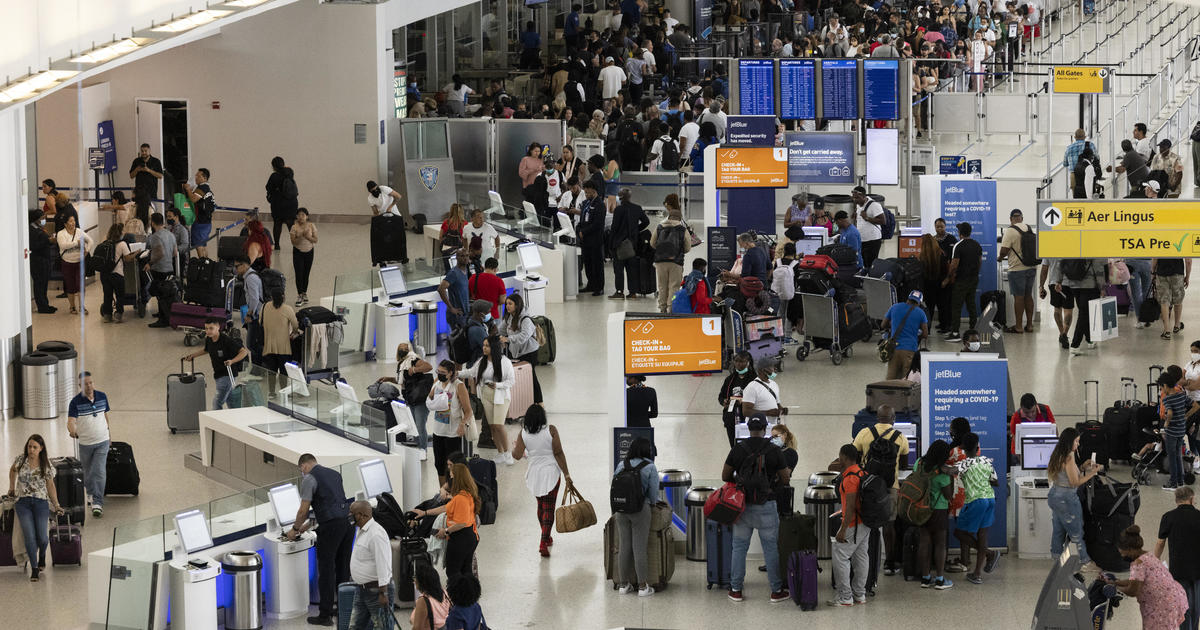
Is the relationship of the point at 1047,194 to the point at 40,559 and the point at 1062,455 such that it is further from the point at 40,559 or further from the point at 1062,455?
the point at 40,559

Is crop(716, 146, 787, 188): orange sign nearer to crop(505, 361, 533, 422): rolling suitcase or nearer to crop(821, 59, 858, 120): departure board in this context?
crop(821, 59, 858, 120): departure board

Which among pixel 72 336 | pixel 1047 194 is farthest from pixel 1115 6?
pixel 72 336

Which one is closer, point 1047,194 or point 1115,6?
point 1047,194

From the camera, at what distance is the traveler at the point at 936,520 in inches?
462

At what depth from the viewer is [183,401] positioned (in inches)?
640

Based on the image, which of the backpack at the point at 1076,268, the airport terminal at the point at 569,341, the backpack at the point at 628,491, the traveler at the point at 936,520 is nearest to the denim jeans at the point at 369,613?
the airport terminal at the point at 569,341

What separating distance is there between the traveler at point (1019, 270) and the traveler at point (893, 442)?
7.05 m

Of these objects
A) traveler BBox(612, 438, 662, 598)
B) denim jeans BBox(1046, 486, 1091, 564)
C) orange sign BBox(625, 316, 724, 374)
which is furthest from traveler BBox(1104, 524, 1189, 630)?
orange sign BBox(625, 316, 724, 374)

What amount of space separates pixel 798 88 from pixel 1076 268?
21.3 ft

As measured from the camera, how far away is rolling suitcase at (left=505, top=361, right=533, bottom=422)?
16.0 m

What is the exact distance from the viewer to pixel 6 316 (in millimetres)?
16969

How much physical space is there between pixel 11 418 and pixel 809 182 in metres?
10.8

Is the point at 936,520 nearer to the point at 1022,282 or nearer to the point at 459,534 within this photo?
the point at 459,534

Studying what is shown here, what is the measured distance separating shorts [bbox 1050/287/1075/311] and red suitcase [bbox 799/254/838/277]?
2.42 meters
